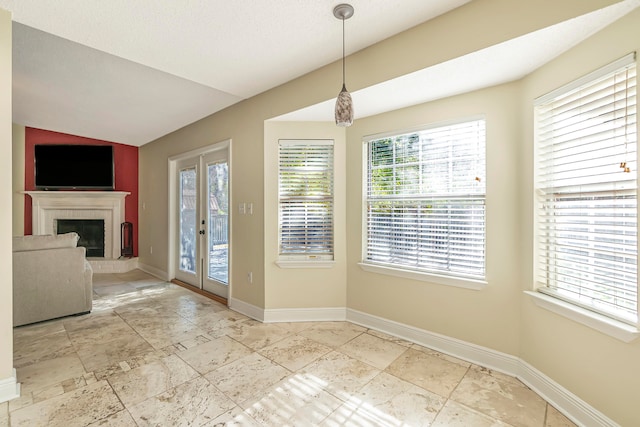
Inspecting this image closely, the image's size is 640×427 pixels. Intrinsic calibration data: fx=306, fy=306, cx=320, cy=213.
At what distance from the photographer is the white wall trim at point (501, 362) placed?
1771mm

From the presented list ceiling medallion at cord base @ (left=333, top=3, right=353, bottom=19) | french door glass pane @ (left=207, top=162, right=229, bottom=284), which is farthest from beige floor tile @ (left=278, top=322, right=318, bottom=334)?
ceiling medallion at cord base @ (left=333, top=3, right=353, bottom=19)

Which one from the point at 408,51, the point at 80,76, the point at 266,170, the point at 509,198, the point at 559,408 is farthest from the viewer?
the point at 266,170

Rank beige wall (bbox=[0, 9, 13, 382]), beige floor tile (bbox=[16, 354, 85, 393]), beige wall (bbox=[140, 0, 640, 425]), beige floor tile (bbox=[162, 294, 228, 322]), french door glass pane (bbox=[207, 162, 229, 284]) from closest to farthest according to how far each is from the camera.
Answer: beige wall (bbox=[140, 0, 640, 425])
beige wall (bbox=[0, 9, 13, 382])
beige floor tile (bbox=[16, 354, 85, 393])
beige floor tile (bbox=[162, 294, 228, 322])
french door glass pane (bbox=[207, 162, 229, 284])

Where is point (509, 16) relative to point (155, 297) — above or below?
above

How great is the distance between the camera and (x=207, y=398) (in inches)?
78.8

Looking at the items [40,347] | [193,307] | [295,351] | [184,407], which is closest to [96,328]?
[40,347]

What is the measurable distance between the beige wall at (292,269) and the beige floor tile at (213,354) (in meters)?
0.65

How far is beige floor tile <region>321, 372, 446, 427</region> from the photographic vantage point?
1.79 m

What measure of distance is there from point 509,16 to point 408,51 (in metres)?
0.62

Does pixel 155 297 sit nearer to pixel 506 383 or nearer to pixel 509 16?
pixel 506 383

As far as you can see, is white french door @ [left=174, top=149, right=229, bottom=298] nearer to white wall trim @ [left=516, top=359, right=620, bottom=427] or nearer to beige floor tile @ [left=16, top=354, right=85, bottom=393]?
beige floor tile @ [left=16, top=354, right=85, bottom=393]

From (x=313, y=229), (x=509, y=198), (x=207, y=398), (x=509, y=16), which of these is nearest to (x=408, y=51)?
(x=509, y=16)

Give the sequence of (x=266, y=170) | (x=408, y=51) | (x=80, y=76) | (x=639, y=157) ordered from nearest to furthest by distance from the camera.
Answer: (x=639, y=157) → (x=408, y=51) → (x=80, y=76) → (x=266, y=170)

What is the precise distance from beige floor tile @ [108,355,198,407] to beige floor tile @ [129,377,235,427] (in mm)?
76
